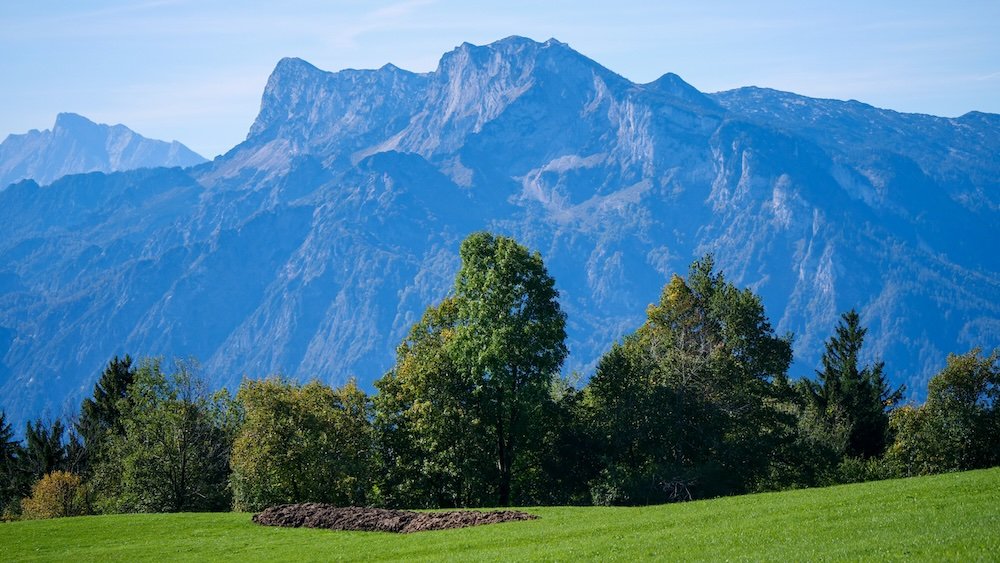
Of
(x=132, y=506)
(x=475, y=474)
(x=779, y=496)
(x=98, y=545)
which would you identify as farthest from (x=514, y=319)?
(x=132, y=506)

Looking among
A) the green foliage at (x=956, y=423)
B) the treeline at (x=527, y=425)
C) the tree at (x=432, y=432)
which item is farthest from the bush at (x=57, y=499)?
the green foliage at (x=956, y=423)

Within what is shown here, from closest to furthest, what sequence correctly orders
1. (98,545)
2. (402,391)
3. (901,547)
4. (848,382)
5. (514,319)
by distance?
(901,547), (98,545), (514,319), (402,391), (848,382)

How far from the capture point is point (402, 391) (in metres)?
70.4

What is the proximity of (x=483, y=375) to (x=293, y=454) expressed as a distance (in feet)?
46.0

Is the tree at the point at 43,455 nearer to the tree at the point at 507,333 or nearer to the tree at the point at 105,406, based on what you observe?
the tree at the point at 105,406

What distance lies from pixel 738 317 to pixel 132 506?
50.4 metres

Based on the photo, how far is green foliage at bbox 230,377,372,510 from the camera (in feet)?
214

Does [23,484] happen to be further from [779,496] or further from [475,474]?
[779,496]

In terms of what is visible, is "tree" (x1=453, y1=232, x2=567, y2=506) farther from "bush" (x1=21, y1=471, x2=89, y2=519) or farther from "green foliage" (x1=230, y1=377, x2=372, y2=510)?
"bush" (x1=21, y1=471, x2=89, y2=519)

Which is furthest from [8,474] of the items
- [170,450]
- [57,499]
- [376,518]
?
[376,518]

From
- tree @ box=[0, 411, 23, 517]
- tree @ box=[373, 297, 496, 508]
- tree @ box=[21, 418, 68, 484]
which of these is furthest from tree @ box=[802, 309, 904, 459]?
tree @ box=[0, 411, 23, 517]

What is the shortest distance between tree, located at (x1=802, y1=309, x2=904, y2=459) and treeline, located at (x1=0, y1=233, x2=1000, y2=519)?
10.6 metres

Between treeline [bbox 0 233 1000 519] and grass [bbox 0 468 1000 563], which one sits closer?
grass [bbox 0 468 1000 563]

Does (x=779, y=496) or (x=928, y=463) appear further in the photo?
(x=928, y=463)
